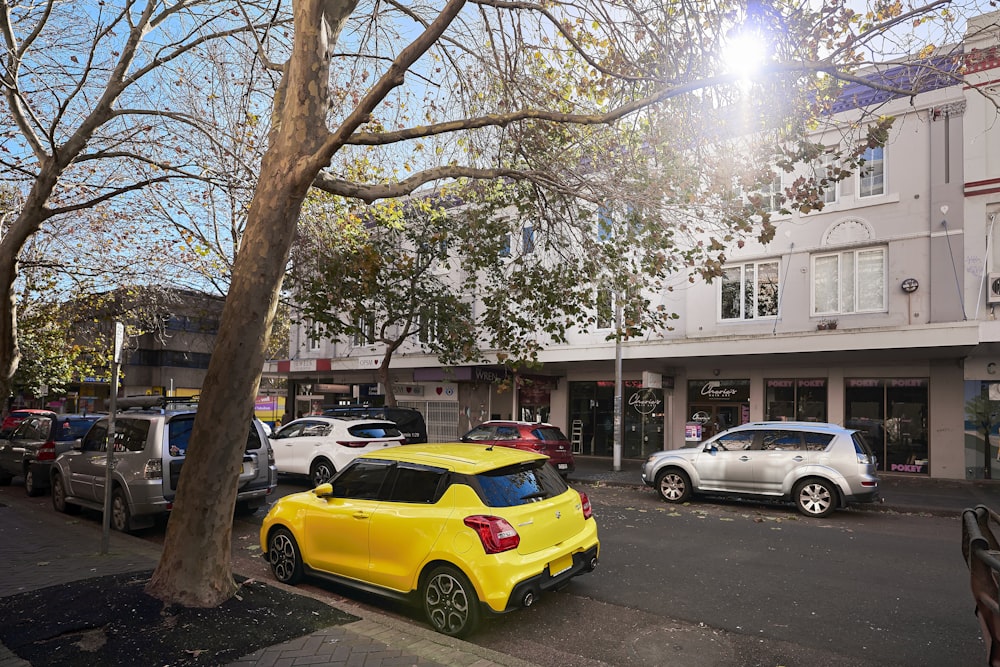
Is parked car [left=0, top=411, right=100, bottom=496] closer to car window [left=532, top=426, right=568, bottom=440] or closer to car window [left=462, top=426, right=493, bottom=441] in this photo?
car window [left=462, top=426, right=493, bottom=441]

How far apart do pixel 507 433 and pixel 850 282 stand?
9.66 meters

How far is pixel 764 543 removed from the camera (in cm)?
870

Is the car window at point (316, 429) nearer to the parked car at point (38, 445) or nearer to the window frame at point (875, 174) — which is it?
the parked car at point (38, 445)

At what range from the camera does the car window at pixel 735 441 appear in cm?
1193

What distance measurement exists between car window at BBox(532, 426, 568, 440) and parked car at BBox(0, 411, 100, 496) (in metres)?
9.57

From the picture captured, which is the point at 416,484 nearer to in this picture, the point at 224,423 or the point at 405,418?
the point at 224,423

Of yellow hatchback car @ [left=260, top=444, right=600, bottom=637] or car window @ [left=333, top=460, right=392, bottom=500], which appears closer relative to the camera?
yellow hatchback car @ [left=260, top=444, right=600, bottom=637]

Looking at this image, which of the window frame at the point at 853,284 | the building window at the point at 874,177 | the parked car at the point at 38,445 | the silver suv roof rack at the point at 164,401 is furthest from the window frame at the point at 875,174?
the parked car at the point at 38,445

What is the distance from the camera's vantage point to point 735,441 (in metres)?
12.1

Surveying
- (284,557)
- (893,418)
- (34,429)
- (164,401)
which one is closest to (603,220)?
(284,557)

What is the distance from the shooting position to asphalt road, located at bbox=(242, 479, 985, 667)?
497 centimetres

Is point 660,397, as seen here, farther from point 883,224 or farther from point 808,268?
point 883,224

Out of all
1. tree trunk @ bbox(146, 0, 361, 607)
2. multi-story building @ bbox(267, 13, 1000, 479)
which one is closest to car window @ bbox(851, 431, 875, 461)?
multi-story building @ bbox(267, 13, 1000, 479)

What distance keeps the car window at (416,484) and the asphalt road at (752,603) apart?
3.42 feet
